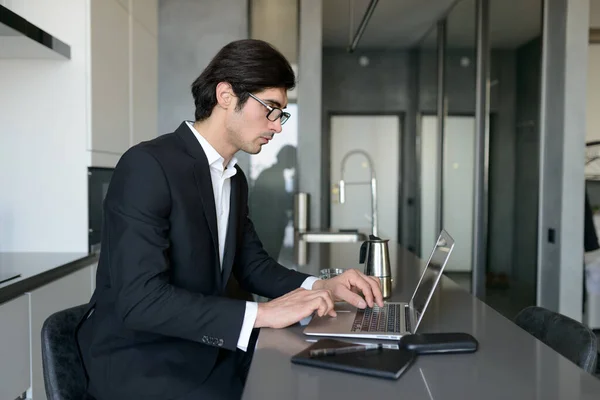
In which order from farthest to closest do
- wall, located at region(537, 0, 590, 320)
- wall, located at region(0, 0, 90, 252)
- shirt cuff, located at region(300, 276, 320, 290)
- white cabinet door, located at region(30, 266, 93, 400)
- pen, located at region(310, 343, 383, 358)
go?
wall, located at region(537, 0, 590, 320) < wall, located at region(0, 0, 90, 252) < white cabinet door, located at region(30, 266, 93, 400) < shirt cuff, located at region(300, 276, 320, 290) < pen, located at region(310, 343, 383, 358)

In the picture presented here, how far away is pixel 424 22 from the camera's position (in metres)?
6.01

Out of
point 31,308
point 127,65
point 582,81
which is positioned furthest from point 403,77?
point 31,308

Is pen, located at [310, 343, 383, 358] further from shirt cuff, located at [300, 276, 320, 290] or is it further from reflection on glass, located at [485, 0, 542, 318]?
reflection on glass, located at [485, 0, 542, 318]

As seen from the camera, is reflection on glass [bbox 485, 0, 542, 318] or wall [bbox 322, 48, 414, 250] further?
wall [bbox 322, 48, 414, 250]

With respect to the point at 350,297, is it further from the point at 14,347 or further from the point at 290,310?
the point at 14,347

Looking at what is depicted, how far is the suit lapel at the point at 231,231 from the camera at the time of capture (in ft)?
5.01

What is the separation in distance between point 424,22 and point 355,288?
500 cm

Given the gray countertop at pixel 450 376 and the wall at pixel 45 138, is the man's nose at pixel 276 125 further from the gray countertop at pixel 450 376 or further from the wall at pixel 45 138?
the wall at pixel 45 138

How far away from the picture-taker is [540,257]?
3.87 meters

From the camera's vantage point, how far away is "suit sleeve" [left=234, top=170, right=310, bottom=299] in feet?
5.72

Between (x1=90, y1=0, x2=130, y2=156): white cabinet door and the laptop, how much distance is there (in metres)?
1.91

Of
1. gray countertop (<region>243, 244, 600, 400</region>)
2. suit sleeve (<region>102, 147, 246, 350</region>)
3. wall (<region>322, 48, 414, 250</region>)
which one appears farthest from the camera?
wall (<region>322, 48, 414, 250</region>)

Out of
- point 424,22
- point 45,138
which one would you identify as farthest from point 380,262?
point 424,22

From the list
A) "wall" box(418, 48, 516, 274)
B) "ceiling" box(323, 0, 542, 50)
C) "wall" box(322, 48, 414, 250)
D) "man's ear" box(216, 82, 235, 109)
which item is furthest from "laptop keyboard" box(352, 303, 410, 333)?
"wall" box(322, 48, 414, 250)
